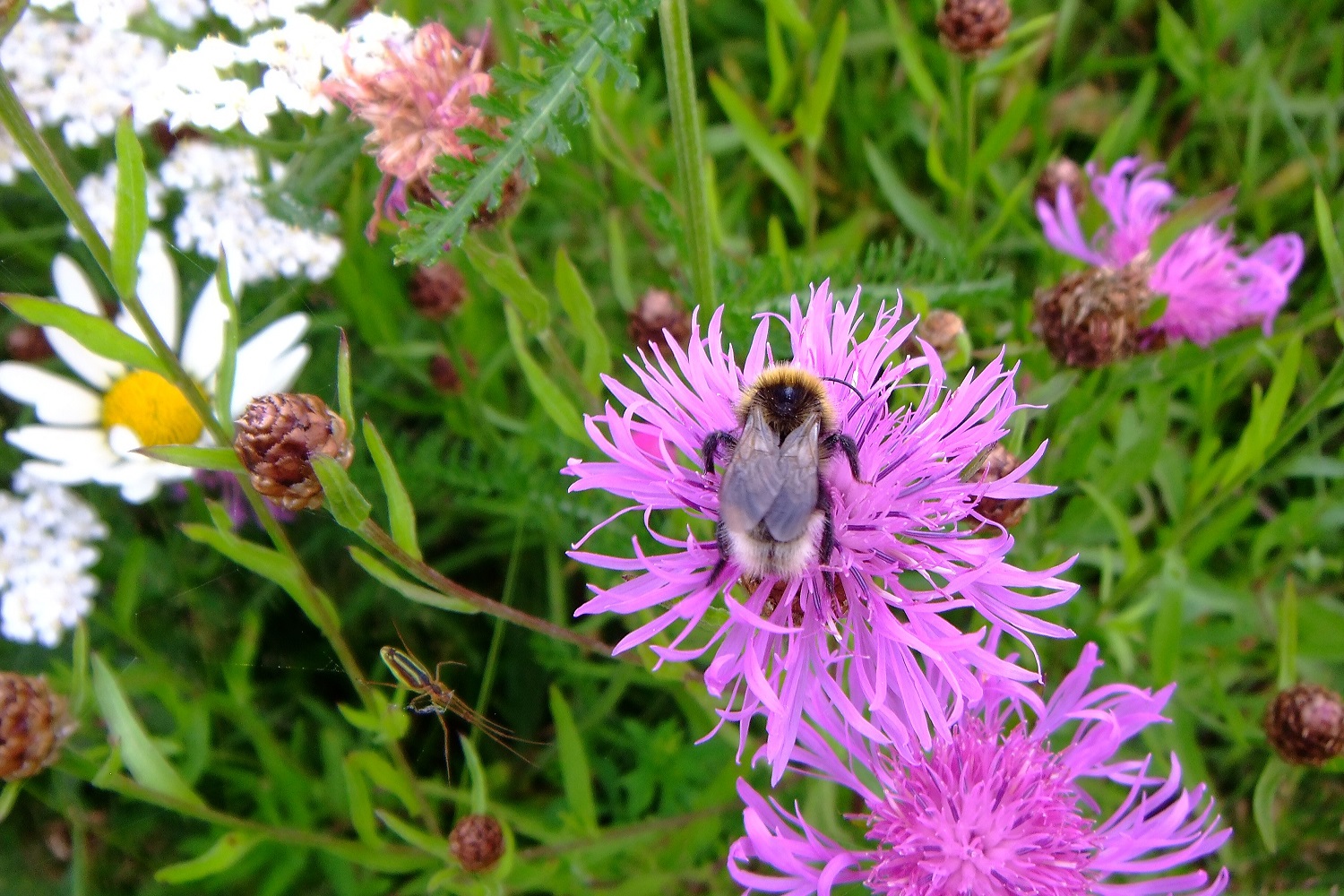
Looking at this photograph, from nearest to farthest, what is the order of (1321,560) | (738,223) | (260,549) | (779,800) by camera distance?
(260,549) < (779,800) < (1321,560) < (738,223)

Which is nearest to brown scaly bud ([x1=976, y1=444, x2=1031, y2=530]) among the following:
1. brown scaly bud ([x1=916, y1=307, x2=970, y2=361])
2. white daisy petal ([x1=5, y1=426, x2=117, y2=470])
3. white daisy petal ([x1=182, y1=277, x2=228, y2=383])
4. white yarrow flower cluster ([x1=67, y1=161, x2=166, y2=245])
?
brown scaly bud ([x1=916, y1=307, x2=970, y2=361])

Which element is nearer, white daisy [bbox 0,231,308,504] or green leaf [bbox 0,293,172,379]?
green leaf [bbox 0,293,172,379]

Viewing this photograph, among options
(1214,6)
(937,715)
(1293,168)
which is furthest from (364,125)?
(1293,168)

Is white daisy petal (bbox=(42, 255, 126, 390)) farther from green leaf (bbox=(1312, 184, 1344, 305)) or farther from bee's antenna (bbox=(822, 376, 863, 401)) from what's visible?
green leaf (bbox=(1312, 184, 1344, 305))

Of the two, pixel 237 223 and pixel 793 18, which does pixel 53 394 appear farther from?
pixel 793 18

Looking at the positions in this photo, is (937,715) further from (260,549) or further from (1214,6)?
(1214,6)

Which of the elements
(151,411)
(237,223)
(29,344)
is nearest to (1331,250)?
(237,223)

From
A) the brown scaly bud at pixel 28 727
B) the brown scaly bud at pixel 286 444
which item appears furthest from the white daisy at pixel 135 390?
the brown scaly bud at pixel 286 444
